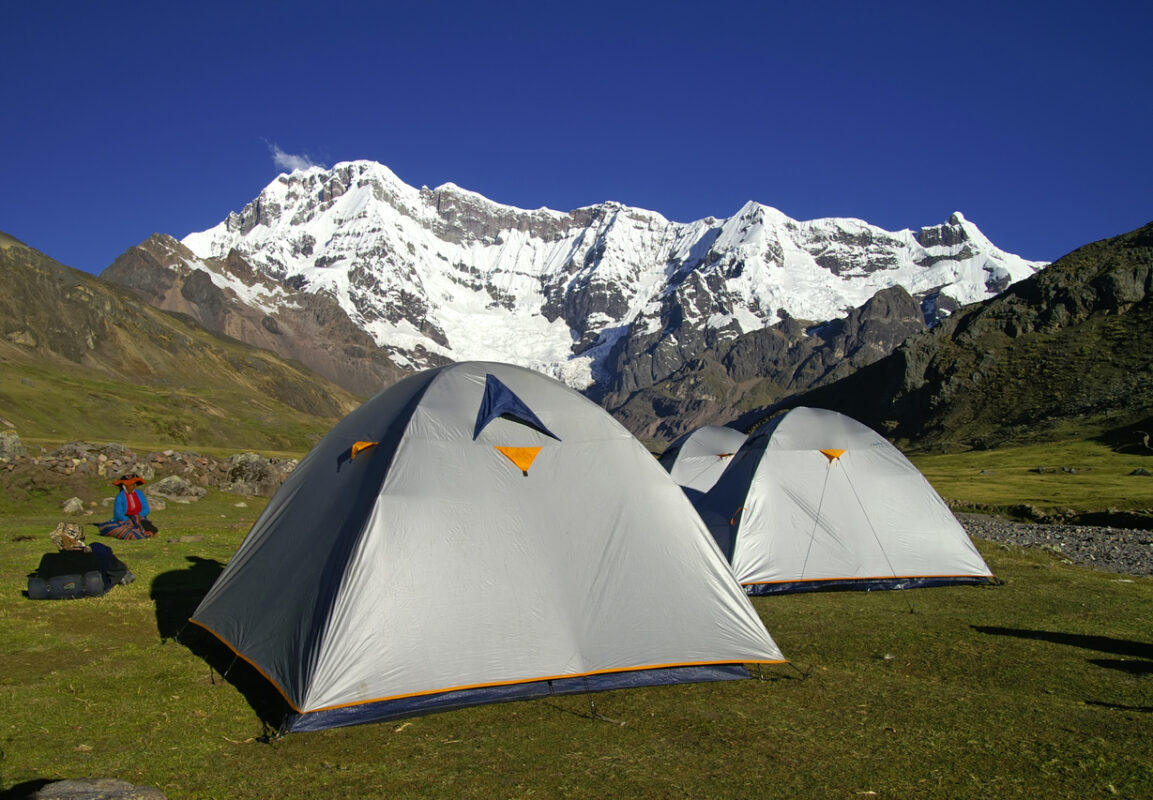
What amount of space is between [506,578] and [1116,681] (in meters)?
8.30

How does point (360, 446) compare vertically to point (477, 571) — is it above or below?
above

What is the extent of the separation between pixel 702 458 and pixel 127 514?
2043cm

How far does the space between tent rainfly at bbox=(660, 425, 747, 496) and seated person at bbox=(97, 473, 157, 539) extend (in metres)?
18.3

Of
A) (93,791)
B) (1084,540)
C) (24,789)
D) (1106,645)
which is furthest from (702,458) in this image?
(93,791)

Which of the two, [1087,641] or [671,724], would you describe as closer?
[671,724]

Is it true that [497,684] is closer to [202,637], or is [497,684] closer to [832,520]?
[202,637]

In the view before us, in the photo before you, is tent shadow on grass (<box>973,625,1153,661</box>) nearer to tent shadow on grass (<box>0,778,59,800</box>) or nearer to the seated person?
tent shadow on grass (<box>0,778,59,800</box>)

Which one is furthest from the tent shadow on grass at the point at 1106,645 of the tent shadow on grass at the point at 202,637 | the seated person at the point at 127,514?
the seated person at the point at 127,514

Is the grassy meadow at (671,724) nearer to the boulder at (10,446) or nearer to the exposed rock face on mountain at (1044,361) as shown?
the boulder at (10,446)

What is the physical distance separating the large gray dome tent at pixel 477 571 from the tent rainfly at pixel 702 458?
18451 millimetres

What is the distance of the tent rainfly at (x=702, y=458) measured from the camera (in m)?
29.8

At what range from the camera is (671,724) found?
8430mm

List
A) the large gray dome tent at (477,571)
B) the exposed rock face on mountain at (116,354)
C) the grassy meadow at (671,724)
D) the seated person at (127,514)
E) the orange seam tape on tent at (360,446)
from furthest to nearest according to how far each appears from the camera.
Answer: the exposed rock face on mountain at (116,354) → the seated person at (127,514) → the orange seam tape on tent at (360,446) → the large gray dome tent at (477,571) → the grassy meadow at (671,724)

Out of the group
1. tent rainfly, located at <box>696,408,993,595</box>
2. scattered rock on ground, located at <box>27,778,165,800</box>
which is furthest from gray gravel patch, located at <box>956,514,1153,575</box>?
scattered rock on ground, located at <box>27,778,165,800</box>
